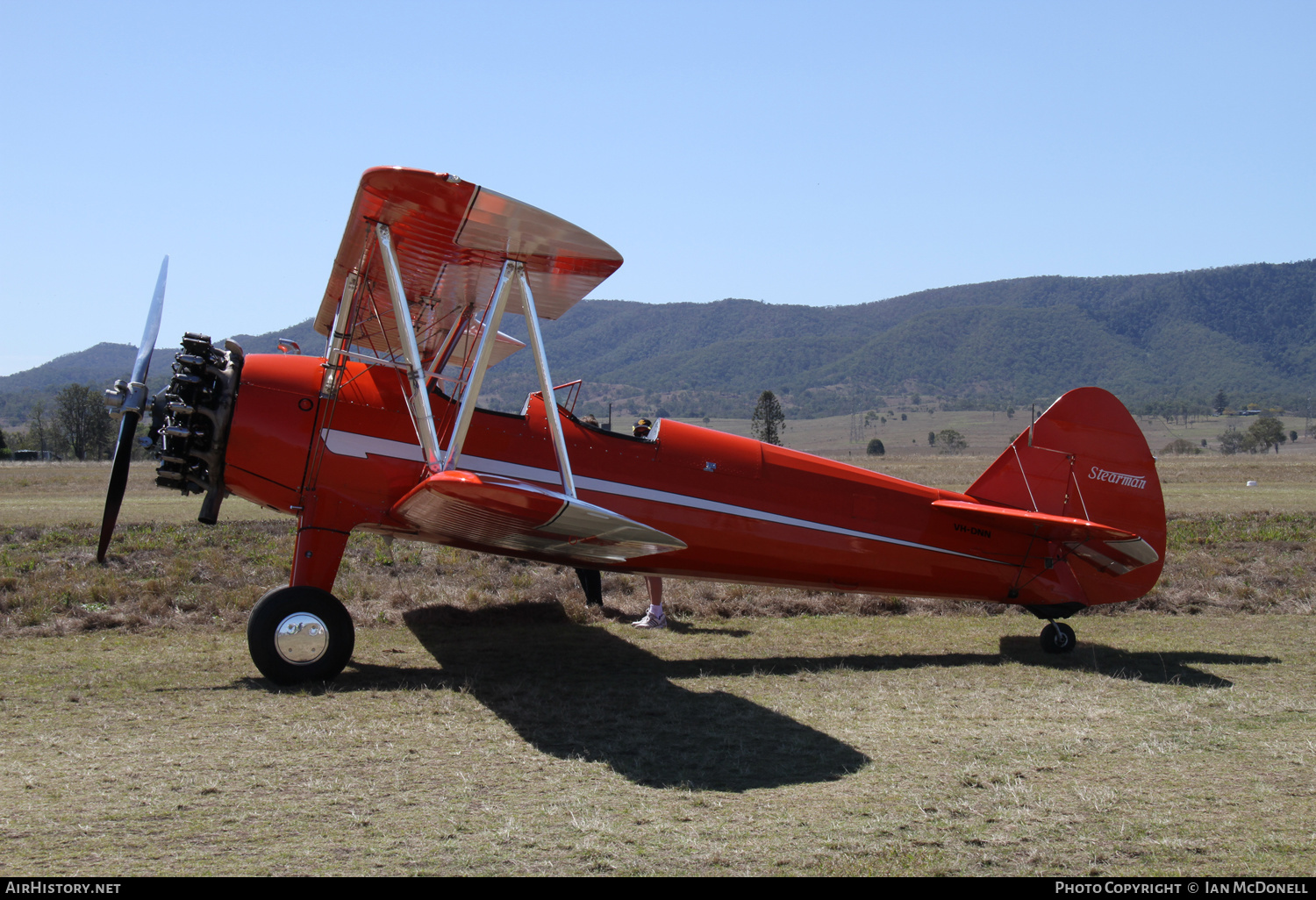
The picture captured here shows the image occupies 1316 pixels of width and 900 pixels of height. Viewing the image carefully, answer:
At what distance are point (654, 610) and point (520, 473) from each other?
3177 mm

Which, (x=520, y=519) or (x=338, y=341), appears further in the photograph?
(x=338, y=341)

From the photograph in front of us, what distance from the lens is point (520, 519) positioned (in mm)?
6004

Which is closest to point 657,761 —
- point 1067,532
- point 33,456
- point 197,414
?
point 197,414

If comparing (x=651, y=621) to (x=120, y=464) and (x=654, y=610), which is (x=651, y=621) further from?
(x=120, y=464)

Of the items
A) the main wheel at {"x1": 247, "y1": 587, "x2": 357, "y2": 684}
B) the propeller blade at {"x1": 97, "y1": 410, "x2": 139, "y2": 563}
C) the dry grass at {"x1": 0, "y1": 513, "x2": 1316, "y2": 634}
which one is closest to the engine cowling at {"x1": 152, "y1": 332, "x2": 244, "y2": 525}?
the propeller blade at {"x1": 97, "y1": 410, "x2": 139, "y2": 563}

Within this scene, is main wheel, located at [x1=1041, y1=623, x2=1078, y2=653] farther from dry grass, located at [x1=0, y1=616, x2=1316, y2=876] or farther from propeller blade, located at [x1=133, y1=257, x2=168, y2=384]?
Result: propeller blade, located at [x1=133, y1=257, x2=168, y2=384]

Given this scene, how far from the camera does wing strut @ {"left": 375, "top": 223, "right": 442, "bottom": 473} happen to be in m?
6.55

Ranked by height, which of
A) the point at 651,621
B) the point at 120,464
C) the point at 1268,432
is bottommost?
the point at 651,621

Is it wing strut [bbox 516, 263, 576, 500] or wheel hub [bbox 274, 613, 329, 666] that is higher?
wing strut [bbox 516, 263, 576, 500]

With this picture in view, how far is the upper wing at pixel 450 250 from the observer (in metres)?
6.25

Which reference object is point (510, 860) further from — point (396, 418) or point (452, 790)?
point (396, 418)

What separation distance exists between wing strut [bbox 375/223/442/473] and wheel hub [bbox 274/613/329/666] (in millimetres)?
1543

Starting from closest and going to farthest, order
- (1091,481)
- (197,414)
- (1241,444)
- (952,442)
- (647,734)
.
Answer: (647,734), (197,414), (1091,481), (1241,444), (952,442)

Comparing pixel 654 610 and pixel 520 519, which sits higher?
pixel 520 519
